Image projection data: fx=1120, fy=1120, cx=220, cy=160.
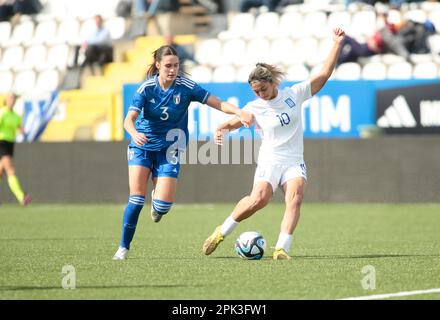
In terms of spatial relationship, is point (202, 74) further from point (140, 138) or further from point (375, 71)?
point (140, 138)

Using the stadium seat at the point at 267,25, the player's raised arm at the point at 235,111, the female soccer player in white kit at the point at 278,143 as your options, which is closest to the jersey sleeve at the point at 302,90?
the female soccer player in white kit at the point at 278,143

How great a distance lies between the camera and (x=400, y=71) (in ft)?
74.6

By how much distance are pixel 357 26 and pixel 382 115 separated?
3.51m

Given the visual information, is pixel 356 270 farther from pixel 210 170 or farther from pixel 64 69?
pixel 64 69

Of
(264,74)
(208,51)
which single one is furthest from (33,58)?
(264,74)

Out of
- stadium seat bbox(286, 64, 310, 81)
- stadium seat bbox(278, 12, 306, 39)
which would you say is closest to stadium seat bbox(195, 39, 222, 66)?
stadium seat bbox(278, 12, 306, 39)

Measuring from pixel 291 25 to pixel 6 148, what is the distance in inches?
294

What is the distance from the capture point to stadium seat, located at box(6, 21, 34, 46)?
29.7 meters

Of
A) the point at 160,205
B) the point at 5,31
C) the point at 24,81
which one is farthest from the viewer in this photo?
the point at 5,31

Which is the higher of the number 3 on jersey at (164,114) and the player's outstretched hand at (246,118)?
A: the number 3 on jersey at (164,114)

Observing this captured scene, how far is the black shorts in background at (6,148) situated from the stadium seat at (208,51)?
5.54 metres

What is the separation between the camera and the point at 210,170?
73.2 ft

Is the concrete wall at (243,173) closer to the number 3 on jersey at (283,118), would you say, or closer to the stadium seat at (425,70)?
the stadium seat at (425,70)

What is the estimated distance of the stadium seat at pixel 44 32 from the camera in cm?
2933
